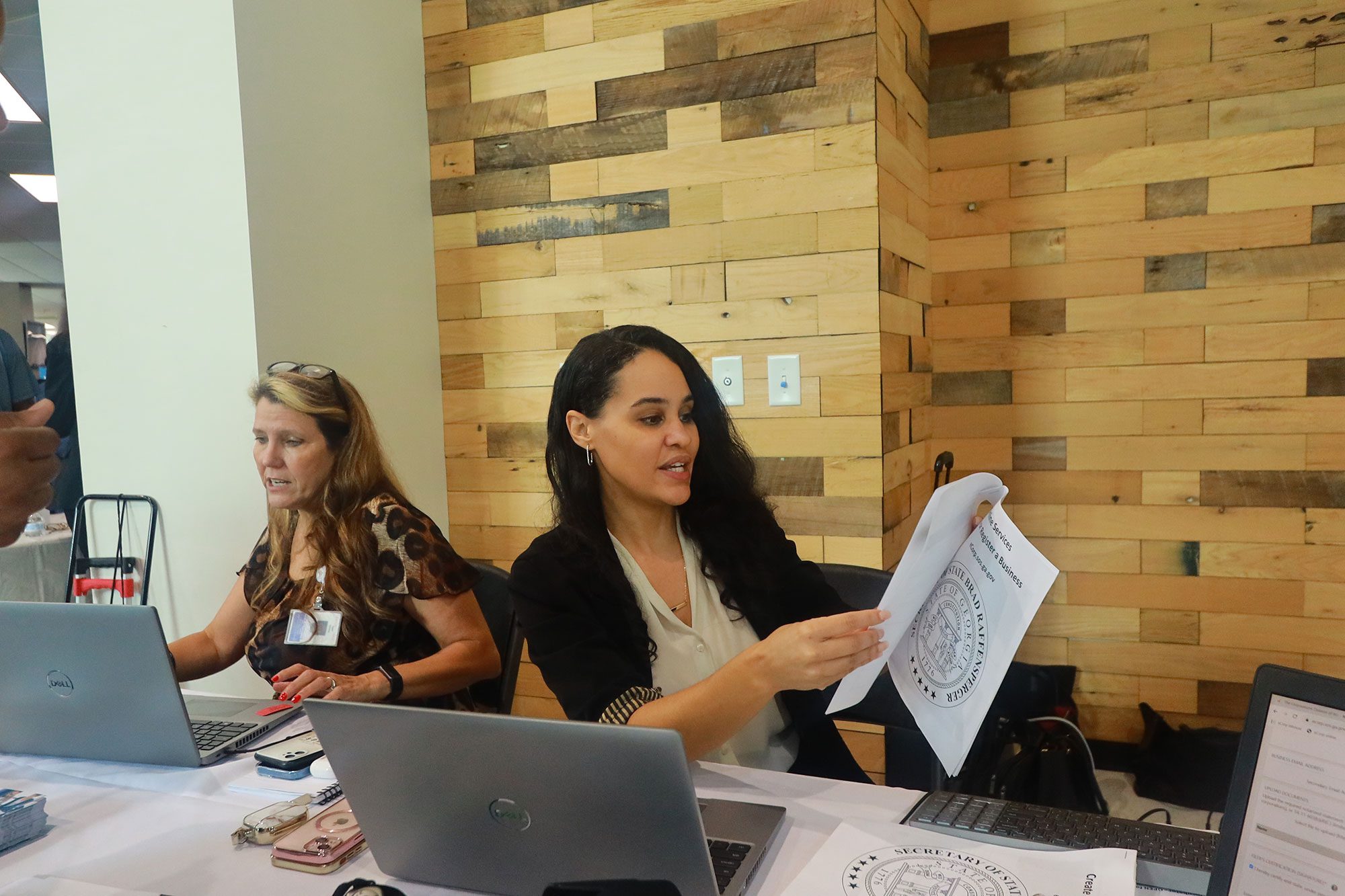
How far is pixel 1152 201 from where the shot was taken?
98.4 inches

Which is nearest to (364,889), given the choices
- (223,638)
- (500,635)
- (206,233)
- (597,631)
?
(597,631)

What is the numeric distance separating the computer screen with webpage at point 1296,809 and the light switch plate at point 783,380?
1543 millimetres

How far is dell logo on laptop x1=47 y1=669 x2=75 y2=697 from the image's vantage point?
1308mm

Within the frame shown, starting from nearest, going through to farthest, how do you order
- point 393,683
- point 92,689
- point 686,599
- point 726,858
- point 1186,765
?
point 726,858, point 92,689, point 686,599, point 393,683, point 1186,765

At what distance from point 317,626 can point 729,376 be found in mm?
1127

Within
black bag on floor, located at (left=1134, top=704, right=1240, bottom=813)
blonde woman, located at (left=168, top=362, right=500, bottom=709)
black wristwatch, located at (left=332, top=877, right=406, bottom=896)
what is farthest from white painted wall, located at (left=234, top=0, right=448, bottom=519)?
black bag on floor, located at (left=1134, top=704, right=1240, bottom=813)

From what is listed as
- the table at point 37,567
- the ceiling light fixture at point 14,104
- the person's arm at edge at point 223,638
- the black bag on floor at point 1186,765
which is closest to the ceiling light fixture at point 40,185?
the ceiling light fixture at point 14,104

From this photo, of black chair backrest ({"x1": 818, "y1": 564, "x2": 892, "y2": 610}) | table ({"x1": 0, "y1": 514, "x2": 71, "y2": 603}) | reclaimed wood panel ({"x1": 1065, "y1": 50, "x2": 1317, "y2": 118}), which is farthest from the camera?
table ({"x1": 0, "y1": 514, "x2": 71, "y2": 603})

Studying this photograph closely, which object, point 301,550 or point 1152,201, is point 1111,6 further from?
point 301,550

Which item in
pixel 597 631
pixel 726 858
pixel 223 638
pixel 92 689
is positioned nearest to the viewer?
pixel 726 858

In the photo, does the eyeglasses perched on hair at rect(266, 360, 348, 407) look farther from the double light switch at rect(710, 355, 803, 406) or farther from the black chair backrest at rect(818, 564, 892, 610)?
the black chair backrest at rect(818, 564, 892, 610)

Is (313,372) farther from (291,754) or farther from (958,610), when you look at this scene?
(958,610)

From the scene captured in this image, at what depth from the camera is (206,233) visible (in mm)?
2234

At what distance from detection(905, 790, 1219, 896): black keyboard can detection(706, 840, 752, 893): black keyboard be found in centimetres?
21
